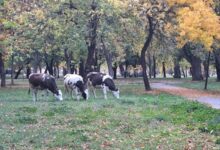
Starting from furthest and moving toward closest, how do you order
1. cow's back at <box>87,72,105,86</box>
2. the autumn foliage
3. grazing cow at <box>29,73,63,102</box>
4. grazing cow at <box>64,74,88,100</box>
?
the autumn foliage → cow's back at <box>87,72,105,86</box> → grazing cow at <box>64,74,88,100</box> → grazing cow at <box>29,73,63,102</box>

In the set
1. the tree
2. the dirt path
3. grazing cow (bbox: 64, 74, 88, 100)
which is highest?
the tree

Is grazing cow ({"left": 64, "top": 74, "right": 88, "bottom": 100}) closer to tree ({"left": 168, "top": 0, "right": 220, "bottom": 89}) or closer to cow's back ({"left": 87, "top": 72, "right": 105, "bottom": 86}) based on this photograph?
cow's back ({"left": 87, "top": 72, "right": 105, "bottom": 86})

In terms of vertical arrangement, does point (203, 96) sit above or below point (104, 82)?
below

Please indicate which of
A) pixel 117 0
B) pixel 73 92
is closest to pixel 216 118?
pixel 73 92

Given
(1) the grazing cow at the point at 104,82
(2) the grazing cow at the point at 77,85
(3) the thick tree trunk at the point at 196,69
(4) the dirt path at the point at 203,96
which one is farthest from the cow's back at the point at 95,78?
(3) the thick tree trunk at the point at 196,69

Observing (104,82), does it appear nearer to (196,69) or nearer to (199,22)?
(199,22)

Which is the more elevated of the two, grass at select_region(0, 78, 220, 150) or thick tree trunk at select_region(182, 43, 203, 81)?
thick tree trunk at select_region(182, 43, 203, 81)

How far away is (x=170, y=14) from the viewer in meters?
31.5

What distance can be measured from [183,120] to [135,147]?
4.95 m

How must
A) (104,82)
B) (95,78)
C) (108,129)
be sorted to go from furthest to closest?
(95,78), (104,82), (108,129)

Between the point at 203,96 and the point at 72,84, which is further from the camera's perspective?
the point at 203,96

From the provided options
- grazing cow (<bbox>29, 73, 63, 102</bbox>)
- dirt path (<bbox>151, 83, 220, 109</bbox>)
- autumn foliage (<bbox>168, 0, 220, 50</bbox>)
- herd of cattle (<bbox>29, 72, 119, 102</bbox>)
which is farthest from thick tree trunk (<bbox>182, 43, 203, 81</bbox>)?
grazing cow (<bbox>29, 73, 63, 102</bbox>)

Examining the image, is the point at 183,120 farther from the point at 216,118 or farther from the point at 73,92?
the point at 73,92

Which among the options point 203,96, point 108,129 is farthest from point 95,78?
point 108,129
